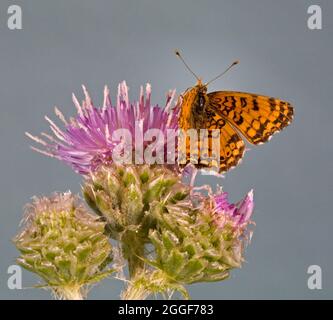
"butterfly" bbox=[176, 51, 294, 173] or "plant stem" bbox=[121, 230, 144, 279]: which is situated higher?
"butterfly" bbox=[176, 51, 294, 173]

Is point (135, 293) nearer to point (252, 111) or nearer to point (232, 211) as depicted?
point (232, 211)

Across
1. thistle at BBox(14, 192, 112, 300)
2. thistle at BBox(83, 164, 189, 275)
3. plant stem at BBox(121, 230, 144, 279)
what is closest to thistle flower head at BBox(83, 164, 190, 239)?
thistle at BBox(83, 164, 189, 275)

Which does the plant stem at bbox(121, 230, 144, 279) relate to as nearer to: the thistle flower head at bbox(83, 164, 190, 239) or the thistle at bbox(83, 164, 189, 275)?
the thistle at bbox(83, 164, 189, 275)

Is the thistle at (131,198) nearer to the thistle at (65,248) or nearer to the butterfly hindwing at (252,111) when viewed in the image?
the thistle at (65,248)

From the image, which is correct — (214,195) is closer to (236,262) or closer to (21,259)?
(236,262)
